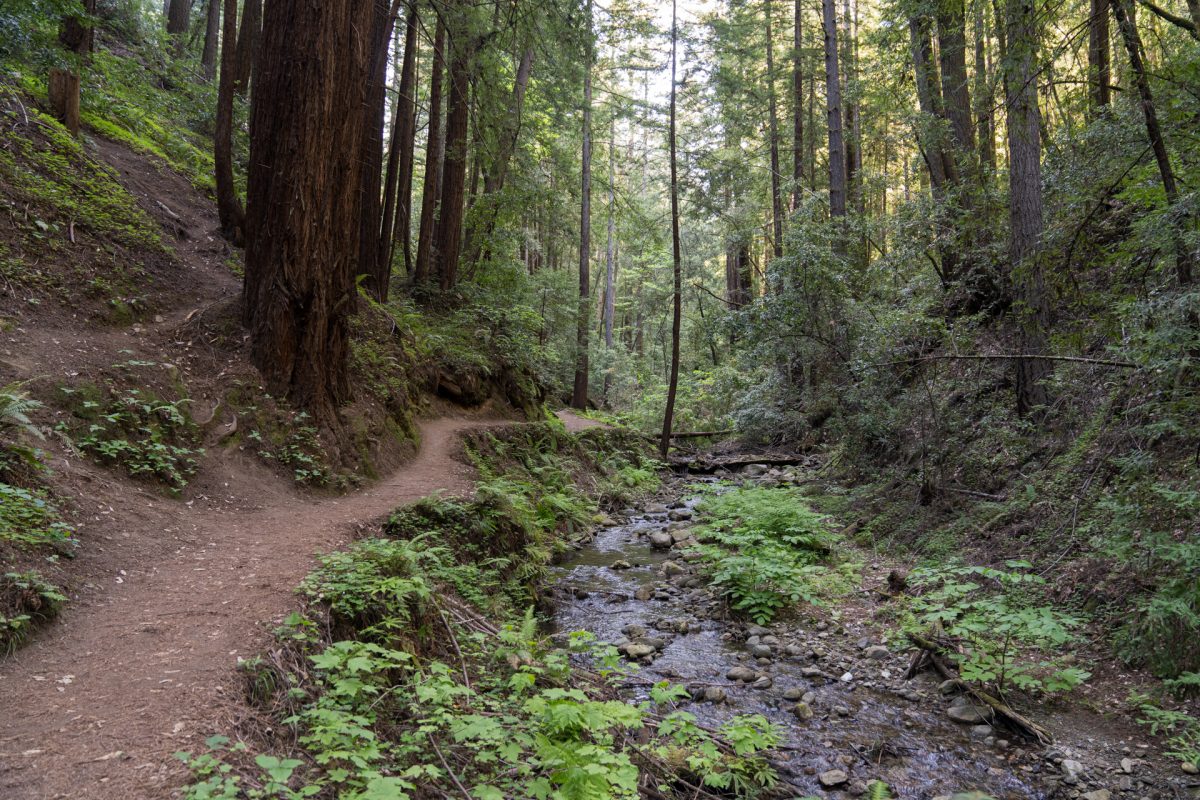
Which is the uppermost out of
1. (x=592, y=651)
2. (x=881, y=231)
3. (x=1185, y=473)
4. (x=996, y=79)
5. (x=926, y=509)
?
(x=881, y=231)

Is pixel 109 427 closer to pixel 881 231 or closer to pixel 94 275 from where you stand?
pixel 94 275

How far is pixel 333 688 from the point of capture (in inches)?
134

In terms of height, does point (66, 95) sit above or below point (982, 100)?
below

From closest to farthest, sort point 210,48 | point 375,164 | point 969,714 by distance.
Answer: point 969,714, point 375,164, point 210,48

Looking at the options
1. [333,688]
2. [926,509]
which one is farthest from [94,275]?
[926,509]

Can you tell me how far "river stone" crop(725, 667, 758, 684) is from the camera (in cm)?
561

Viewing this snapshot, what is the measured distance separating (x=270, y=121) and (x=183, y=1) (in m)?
18.7

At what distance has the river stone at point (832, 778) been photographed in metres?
4.08

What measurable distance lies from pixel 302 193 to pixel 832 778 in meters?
7.85

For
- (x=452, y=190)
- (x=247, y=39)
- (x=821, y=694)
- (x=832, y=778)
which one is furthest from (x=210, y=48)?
(x=832, y=778)

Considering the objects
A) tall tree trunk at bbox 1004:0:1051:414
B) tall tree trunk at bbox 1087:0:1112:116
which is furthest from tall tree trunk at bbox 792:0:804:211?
tall tree trunk at bbox 1004:0:1051:414

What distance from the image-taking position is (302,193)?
24.3 feet

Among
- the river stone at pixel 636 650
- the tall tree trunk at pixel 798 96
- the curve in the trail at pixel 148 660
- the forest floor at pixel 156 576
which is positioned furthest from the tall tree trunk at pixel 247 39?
the tall tree trunk at pixel 798 96

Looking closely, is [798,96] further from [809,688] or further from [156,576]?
[156,576]
